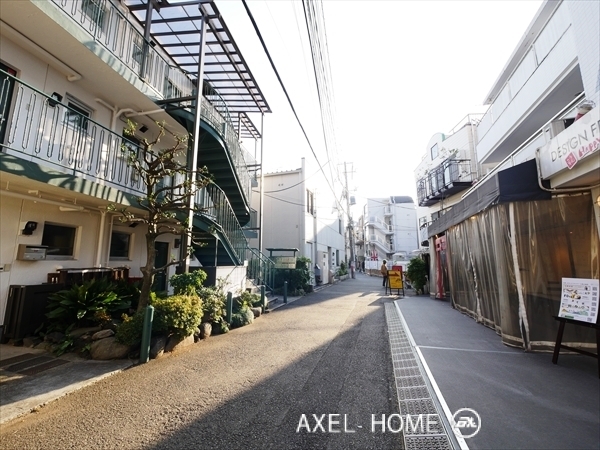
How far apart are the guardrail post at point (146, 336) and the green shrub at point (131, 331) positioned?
24 cm

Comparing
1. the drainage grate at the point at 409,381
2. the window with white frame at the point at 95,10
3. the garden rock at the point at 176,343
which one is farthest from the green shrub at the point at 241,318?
the window with white frame at the point at 95,10

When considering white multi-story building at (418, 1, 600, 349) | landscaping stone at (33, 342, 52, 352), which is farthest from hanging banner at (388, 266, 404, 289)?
landscaping stone at (33, 342, 52, 352)

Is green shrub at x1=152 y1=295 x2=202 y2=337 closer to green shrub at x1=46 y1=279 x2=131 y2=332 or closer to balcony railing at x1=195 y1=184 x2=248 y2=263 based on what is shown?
green shrub at x1=46 y1=279 x2=131 y2=332

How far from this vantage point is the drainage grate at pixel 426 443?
228 centimetres

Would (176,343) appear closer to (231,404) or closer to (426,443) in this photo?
(231,404)

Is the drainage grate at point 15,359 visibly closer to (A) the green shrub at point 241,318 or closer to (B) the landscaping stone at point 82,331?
(B) the landscaping stone at point 82,331

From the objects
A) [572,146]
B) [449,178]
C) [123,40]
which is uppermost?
[123,40]

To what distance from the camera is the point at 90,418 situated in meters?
2.77

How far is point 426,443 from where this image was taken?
2.34m

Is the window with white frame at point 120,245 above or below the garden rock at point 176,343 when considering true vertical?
above

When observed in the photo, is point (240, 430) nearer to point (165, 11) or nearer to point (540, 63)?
point (165, 11)

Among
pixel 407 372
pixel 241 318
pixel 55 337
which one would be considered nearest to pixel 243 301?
pixel 241 318

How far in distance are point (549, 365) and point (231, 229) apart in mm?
7824

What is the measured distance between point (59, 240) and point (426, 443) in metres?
7.49
